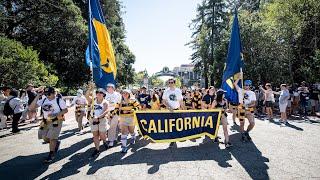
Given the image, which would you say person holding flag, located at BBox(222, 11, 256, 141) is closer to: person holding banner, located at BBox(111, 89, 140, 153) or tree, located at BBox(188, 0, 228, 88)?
person holding banner, located at BBox(111, 89, 140, 153)

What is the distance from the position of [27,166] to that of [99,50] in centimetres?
386

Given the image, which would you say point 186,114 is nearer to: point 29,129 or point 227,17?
point 29,129

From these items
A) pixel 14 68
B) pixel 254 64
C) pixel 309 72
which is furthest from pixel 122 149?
pixel 254 64

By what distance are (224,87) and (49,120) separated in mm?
5859

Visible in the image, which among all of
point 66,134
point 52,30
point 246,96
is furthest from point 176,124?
point 52,30

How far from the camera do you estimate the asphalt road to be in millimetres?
6590

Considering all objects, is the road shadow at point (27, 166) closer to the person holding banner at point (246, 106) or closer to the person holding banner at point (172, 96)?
the person holding banner at point (172, 96)

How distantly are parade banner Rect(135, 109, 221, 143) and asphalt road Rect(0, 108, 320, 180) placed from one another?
Result: 15.3 inches

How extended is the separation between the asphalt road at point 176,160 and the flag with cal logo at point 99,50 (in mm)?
2274

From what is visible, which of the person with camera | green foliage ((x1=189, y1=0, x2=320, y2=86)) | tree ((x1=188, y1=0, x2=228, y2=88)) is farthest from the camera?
tree ((x1=188, y1=0, x2=228, y2=88))

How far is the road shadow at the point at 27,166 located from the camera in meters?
6.85

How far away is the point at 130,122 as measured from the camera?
9.25 m

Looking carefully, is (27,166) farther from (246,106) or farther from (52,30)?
(52,30)

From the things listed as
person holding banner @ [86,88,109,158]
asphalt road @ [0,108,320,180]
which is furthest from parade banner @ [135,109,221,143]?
person holding banner @ [86,88,109,158]
